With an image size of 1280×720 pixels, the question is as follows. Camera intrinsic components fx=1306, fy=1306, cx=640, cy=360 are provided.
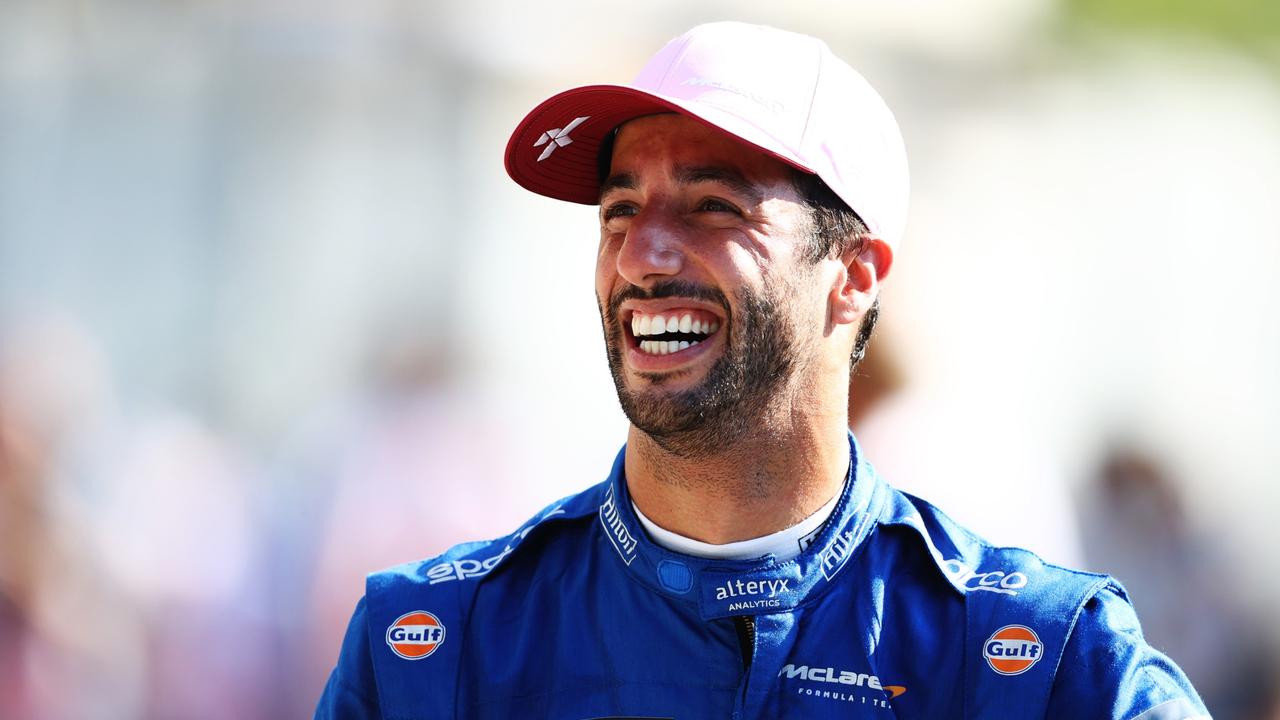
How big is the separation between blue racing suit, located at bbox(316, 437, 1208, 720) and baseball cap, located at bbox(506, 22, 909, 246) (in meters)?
0.60

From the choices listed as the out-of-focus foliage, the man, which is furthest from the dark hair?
the out-of-focus foliage

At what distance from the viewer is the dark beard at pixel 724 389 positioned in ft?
7.70

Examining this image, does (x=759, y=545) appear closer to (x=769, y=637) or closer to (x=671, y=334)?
(x=769, y=637)

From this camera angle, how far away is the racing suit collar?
2307 millimetres

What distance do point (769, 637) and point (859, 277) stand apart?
77cm

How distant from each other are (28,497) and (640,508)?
2164 millimetres

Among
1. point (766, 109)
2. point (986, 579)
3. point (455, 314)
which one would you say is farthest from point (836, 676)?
point (455, 314)

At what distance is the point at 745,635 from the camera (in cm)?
231

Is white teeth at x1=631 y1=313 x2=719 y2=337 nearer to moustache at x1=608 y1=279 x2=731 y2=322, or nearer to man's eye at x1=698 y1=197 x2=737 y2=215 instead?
moustache at x1=608 y1=279 x2=731 y2=322

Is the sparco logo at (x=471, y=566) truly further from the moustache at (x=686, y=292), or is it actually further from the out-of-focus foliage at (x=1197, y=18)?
the out-of-focus foliage at (x=1197, y=18)

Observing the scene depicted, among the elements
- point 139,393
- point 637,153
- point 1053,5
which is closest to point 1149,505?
point 1053,5

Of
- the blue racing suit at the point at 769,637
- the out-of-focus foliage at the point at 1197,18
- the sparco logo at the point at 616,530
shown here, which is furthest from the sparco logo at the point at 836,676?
the out-of-focus foliage at the point at 1197,18

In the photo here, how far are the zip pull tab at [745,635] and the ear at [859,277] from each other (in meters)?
0.63

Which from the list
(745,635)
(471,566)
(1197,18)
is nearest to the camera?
(745,635)
